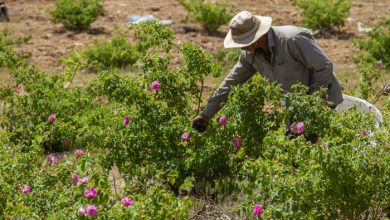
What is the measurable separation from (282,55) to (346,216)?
124 cm

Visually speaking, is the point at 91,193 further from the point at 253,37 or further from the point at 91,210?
the point at 253,37

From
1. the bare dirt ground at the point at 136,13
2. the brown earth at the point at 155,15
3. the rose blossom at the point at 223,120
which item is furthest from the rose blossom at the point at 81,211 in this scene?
the bare dirt ground at the point at 136,13

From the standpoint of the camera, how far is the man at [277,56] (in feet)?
17.4

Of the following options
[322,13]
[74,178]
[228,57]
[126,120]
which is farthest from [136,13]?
[74,178]

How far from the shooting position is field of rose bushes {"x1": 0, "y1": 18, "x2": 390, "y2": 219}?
4113 mm

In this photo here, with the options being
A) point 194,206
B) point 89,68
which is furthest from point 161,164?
point 89,68

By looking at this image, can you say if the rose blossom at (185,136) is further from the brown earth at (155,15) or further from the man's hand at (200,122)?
the brown earth at (155,15)

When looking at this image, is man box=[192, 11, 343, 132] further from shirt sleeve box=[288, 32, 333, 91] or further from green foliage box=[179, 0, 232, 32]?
green foliage box=[179, 0, 232, 32]

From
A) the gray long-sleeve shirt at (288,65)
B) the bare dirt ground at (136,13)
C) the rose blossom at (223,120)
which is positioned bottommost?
the bare dirt ground at (136,13)

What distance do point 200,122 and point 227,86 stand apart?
30cm

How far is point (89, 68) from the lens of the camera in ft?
32.6

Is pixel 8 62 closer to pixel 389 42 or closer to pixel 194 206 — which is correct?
pixel 194 206

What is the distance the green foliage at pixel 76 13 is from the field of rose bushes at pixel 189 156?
520 cm

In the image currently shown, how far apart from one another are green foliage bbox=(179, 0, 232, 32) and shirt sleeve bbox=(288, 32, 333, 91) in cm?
639
